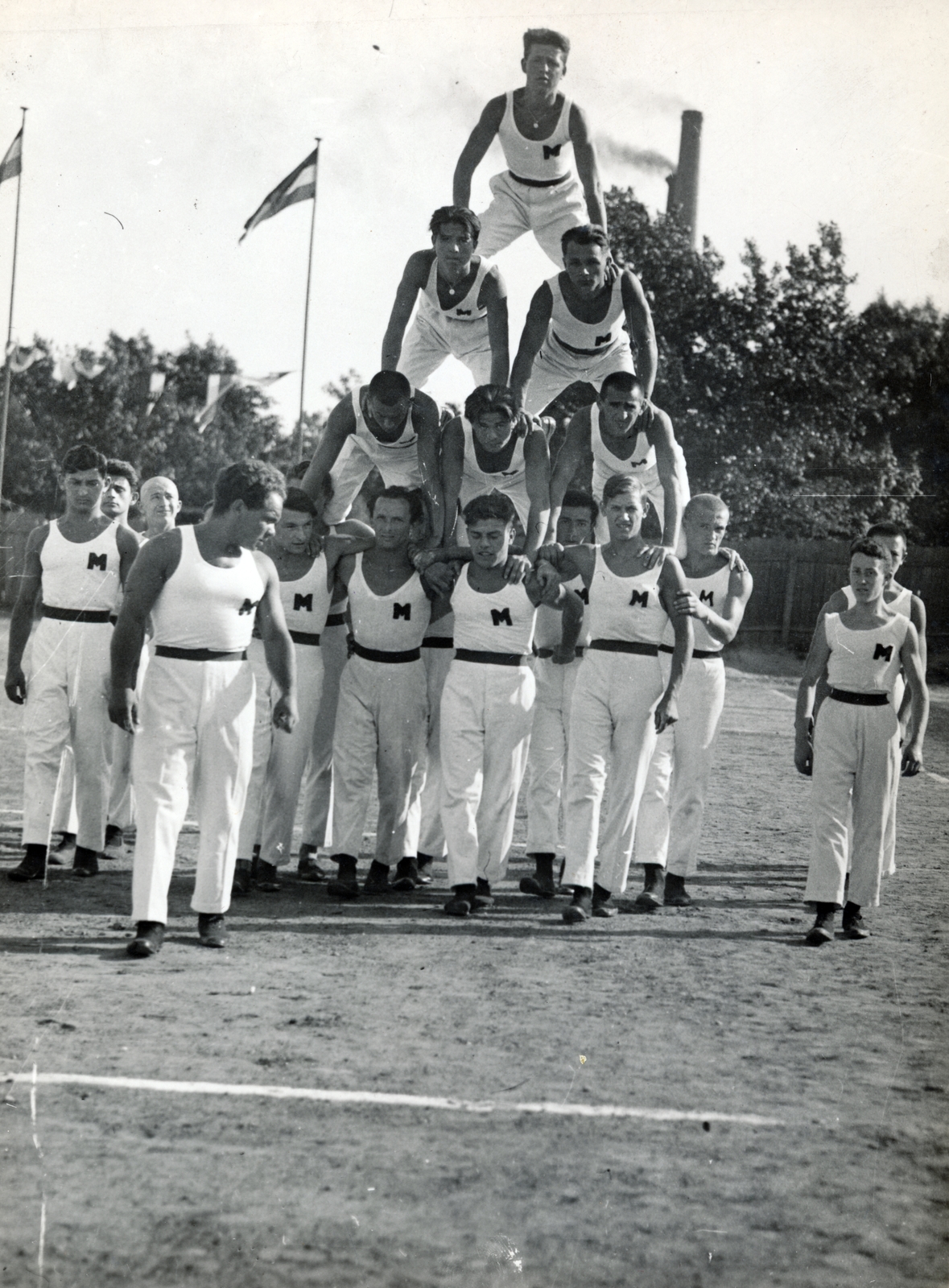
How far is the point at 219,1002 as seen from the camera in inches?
236

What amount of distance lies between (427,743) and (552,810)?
2.76 ft

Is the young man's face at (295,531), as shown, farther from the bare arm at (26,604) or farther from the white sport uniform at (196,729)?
the white sport uniform at (196,729)

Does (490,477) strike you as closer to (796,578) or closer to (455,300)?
(455,300)

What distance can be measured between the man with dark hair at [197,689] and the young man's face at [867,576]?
9.81ft

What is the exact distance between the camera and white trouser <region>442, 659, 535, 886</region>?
789 cm

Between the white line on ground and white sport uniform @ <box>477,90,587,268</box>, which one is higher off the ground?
white sport uniform @ <box>477,90,587,268</box>

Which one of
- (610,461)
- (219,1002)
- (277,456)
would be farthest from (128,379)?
(219,1002)

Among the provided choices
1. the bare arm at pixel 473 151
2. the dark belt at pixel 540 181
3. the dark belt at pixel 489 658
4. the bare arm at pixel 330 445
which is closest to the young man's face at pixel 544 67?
the bare arm at pixel 473 151

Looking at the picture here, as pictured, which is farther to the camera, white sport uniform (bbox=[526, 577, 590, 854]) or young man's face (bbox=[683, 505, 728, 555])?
young man's face (bbox=[683, 505, 728, 555])

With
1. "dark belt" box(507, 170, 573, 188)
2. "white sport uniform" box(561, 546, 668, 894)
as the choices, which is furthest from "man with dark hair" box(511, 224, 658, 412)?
"white sport uniform" box(561, 546, 668, 894)

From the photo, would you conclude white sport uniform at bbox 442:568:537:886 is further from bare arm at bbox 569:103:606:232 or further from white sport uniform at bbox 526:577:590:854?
bare arm at bbox 569:103:606:232

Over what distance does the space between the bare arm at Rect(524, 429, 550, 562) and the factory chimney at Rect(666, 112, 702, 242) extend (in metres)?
2.14

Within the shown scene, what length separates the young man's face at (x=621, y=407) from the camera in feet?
28.3

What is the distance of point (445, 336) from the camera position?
963 cm
